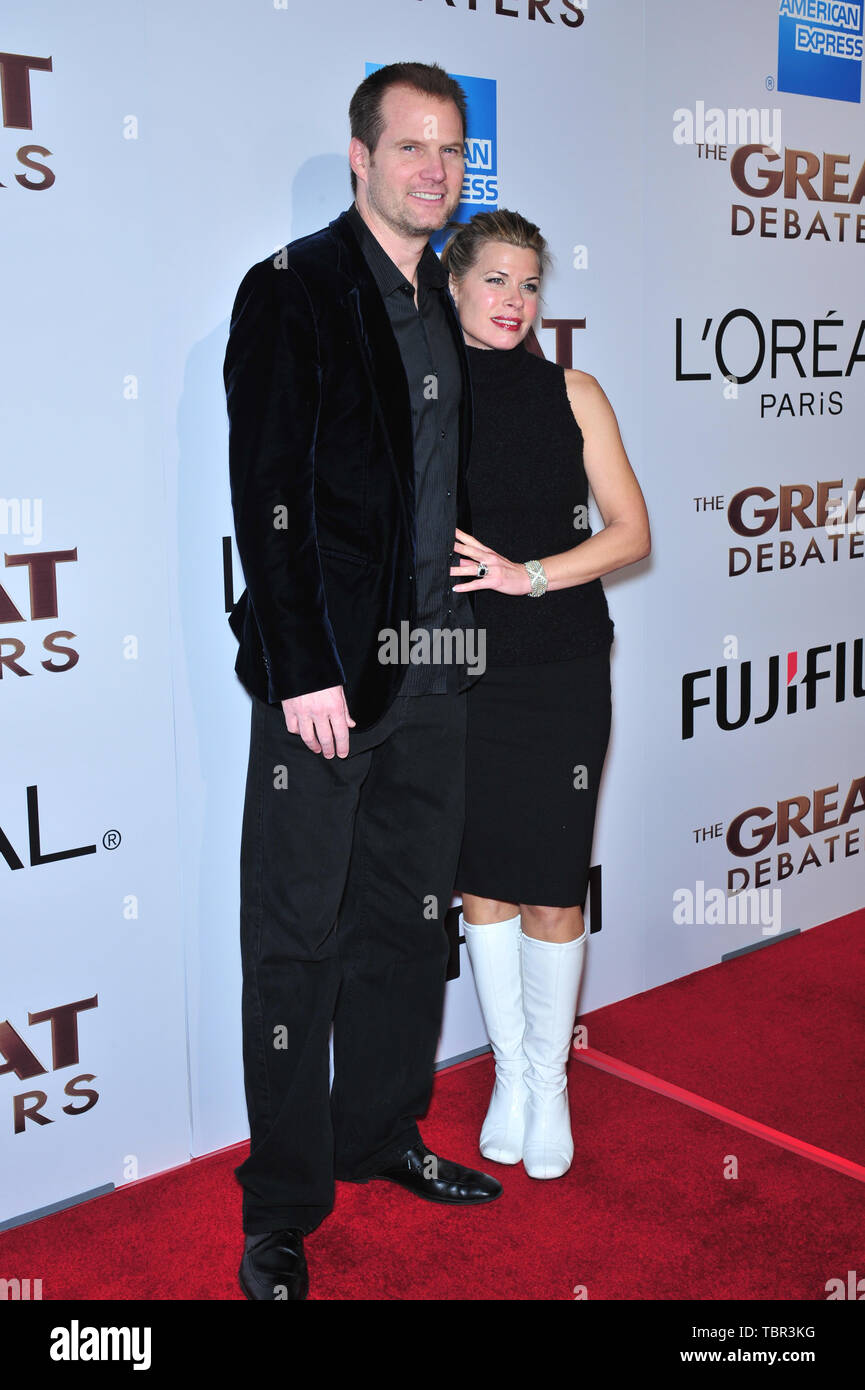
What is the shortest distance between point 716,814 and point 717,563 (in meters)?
0.62

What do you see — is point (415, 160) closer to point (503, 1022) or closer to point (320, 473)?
point (320, 473)

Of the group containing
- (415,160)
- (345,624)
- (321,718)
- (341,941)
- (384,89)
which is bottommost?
(341,941)

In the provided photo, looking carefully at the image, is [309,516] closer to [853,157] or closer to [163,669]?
[163,669]

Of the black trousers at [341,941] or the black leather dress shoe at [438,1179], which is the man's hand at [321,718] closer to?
the black trousers at [341,941]

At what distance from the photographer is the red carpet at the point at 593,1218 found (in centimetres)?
207

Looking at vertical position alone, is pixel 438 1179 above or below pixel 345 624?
below

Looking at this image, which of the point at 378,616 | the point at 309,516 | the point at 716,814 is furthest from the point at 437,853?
the point at 716,814

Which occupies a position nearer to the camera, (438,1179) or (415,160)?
(415,160)

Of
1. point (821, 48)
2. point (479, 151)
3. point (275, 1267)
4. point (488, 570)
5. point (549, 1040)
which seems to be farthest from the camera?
point (821, 48)

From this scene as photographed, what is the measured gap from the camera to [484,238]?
2.24 m

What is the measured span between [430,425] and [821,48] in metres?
1.93

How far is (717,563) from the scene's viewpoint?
323 centimetres
